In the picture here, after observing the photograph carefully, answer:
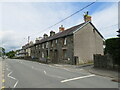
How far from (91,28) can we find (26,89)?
945 inches

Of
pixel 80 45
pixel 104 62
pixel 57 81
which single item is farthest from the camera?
pixel 80 45

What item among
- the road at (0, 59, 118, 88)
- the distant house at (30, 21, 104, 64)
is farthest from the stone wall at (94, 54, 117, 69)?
the distant house at (30, 21, 104, 64)

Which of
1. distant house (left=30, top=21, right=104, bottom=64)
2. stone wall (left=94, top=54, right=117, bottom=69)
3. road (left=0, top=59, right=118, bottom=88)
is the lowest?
road (left=0, top=59, right=118, bottom=88)

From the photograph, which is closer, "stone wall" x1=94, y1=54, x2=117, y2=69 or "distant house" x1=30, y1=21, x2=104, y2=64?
"stone wall" x1=94, y1=54, x2=117, y2=69

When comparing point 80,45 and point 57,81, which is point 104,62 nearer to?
point 57,81

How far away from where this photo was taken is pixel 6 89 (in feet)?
27.8

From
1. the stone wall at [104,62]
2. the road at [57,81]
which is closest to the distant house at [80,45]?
the stone wall at [104,62]

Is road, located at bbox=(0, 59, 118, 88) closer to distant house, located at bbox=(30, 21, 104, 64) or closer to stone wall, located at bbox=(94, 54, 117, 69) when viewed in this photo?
stone wall, located at bbox=(94, 54, 117, 69)

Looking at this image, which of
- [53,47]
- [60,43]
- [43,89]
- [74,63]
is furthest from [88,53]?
[43,89]

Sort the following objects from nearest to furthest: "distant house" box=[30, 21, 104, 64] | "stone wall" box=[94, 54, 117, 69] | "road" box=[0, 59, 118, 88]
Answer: "road" box=[0, 59, 118, 88] → "stone wall" box=[94, 54, 117, 69] → "distant house" box=[30, 21, 104, 64]

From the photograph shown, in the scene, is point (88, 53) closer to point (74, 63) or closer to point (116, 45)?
point (74, 63)

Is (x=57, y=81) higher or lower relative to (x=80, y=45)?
lower

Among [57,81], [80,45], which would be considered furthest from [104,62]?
[80,45]

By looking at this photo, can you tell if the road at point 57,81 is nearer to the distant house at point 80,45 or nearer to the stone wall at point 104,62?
the stone wall at point 104,62
